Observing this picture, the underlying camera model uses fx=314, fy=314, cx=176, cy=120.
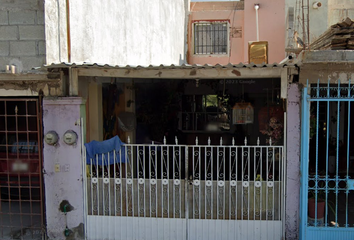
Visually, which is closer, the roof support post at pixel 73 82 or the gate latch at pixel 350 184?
the gate latch at pixel 350 184

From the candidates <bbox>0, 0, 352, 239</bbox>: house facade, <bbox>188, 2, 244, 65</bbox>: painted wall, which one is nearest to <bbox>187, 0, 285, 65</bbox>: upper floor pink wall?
<bbox>188, 2, 244, 65</bbox>: painted wall

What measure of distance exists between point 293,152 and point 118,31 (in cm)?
488

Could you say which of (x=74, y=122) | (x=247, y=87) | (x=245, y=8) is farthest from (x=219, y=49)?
Result: (x=74, y=122)

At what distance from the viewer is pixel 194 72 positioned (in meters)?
5.14

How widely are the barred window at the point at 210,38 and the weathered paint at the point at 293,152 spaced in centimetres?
773

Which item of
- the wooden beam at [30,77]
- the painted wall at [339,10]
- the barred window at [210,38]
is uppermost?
the painted wall at [339,10]

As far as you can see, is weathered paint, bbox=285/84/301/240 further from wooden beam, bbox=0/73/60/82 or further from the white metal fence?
wooden beam, bbox=0/73/60/82

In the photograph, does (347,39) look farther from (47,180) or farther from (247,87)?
(47,180)

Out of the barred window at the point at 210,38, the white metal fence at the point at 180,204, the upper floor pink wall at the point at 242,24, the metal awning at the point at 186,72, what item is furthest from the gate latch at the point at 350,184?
the barred window at the point at 210,38

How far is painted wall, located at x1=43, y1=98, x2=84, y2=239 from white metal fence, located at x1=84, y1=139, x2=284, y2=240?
20 cm

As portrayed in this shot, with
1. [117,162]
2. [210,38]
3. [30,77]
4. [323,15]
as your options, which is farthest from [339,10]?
[30,77]

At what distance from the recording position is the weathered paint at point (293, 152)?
4996 mm

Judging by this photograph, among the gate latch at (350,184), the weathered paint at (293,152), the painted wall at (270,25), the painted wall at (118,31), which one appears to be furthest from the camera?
the painted wall at (270,25)

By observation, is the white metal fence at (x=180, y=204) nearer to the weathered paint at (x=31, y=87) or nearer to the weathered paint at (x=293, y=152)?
the weathered paint at (x=293, y=152)
